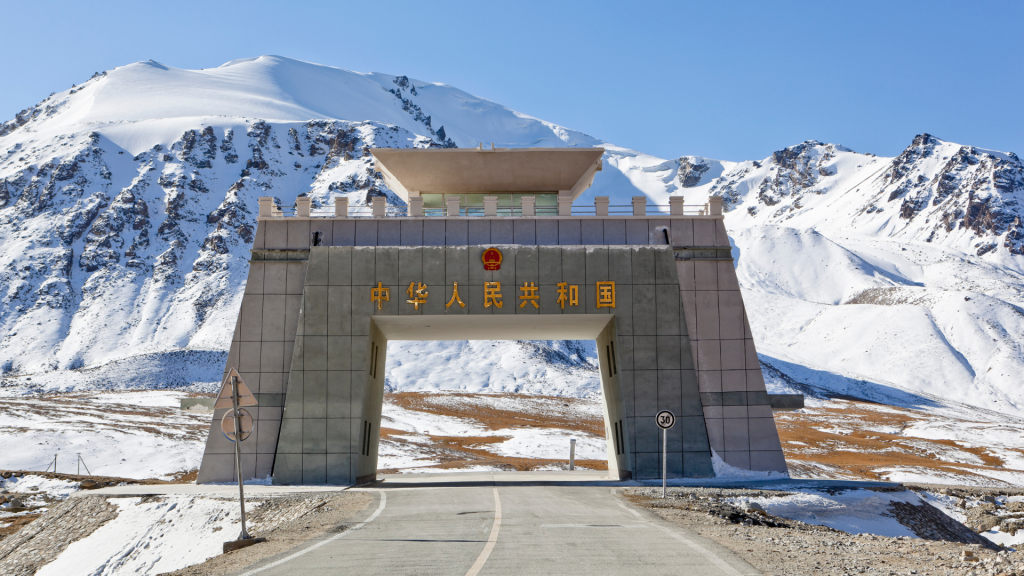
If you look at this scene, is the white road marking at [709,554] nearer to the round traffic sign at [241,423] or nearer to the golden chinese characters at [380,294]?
the round traffic sign at [241,423]

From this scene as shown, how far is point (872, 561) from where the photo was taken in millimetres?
12656

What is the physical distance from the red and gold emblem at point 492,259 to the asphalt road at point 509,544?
36.0 feet

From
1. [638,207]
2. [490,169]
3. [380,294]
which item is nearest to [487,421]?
[490,169]

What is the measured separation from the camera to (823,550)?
1388 centimetres

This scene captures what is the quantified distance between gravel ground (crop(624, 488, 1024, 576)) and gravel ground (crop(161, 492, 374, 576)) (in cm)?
725

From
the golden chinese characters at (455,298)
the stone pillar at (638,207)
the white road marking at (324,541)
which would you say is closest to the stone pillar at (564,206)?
the stone pillar at (638,207)

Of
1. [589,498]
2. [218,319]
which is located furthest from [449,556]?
[218,319]

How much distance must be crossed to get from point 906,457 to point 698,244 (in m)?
57.7

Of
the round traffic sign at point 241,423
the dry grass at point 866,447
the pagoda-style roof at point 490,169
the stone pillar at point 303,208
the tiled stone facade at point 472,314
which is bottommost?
the dry grass at point 866,447

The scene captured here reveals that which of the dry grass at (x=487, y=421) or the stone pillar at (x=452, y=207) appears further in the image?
the dry grass at (x=487, y=421)

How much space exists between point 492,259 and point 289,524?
46.5 feet

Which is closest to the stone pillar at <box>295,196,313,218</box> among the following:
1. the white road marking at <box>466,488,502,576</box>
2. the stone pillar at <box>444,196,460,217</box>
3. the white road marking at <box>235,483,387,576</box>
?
the stone pillar at <box>444,196,460,217</box>

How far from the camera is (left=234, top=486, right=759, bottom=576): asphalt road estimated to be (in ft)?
37.9

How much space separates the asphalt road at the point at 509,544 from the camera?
11555 millimetres
